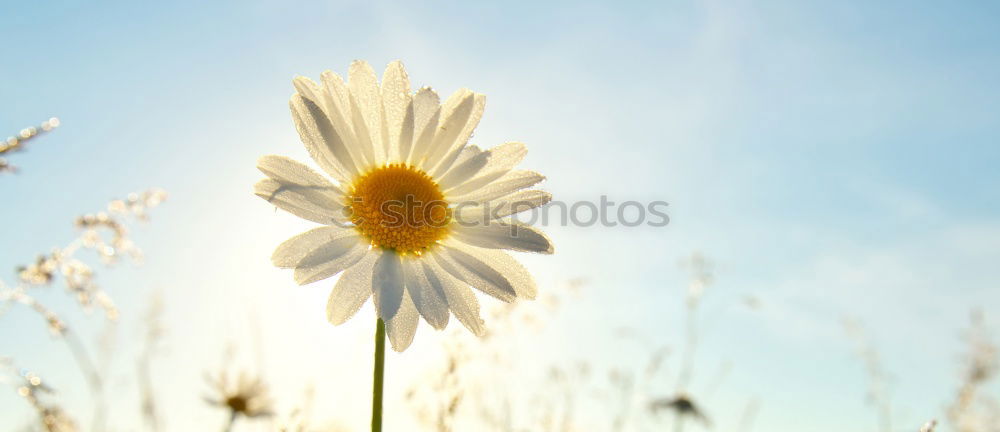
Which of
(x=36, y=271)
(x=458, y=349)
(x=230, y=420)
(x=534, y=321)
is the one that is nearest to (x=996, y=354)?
(x=534, y=321)

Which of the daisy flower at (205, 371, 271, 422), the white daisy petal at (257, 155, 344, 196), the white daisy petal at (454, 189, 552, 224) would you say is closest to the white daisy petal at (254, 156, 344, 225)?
the white daisy petal at (257, 155, 344, 196)

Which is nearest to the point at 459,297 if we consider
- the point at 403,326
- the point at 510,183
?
the point at 403,326

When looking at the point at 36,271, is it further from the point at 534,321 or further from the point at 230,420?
the point at 230,420

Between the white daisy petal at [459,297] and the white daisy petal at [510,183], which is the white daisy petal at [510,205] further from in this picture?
the white daisy petal at [459,297]

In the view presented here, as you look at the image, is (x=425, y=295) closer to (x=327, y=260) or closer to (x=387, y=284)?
(x=387, y=284)

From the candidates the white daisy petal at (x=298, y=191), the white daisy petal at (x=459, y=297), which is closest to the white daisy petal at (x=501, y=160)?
the white daisy petal at (x=459, y=297)

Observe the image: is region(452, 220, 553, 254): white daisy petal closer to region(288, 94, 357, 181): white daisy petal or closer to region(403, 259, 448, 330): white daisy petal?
region(403, 259, 448, 330): white daisy petal

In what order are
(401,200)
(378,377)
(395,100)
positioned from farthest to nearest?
1. (401,200)
2. (395,100)
3. (378,377)
